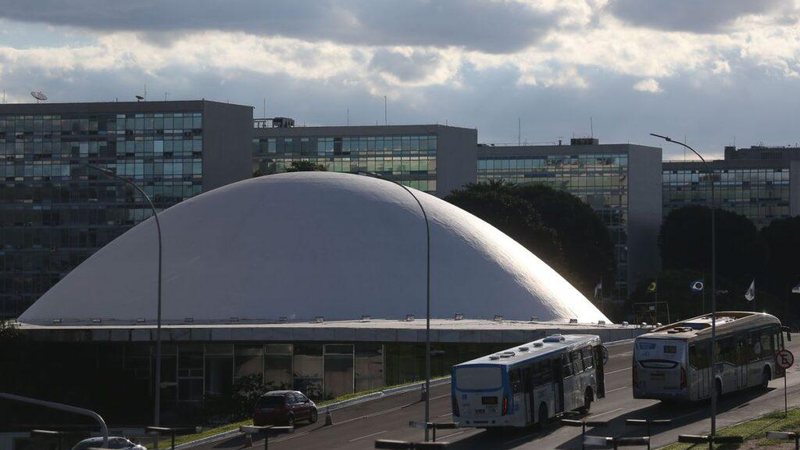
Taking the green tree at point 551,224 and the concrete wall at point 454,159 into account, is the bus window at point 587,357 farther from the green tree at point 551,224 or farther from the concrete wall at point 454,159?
the concrete wall at point 454,159

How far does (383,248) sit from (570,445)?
50.2 m

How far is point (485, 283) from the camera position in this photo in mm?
102562

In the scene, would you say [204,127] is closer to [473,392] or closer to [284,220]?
[284,220]

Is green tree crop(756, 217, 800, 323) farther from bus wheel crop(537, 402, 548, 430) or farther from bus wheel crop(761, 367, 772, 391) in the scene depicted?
bus wheel crop(537, 402, 548, 430)

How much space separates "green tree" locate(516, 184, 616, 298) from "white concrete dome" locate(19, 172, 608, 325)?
51.1 metres

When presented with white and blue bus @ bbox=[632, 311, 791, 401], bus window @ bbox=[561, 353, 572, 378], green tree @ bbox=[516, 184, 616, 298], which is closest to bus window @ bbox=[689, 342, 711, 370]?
white and blue bus @ bbox=[632, 311, 791, 401]

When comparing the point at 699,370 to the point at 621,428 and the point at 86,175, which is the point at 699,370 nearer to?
the point at 621,428

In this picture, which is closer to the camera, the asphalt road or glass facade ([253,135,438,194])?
the asphalt road

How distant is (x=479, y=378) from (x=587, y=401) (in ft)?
26.8

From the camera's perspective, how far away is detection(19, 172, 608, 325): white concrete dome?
98.2 m

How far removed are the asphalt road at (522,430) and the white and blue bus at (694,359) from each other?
856 millimetres

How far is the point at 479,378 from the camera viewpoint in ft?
186

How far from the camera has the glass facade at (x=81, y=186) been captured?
15925 centimetres

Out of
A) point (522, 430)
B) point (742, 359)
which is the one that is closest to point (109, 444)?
point (522, 430)
